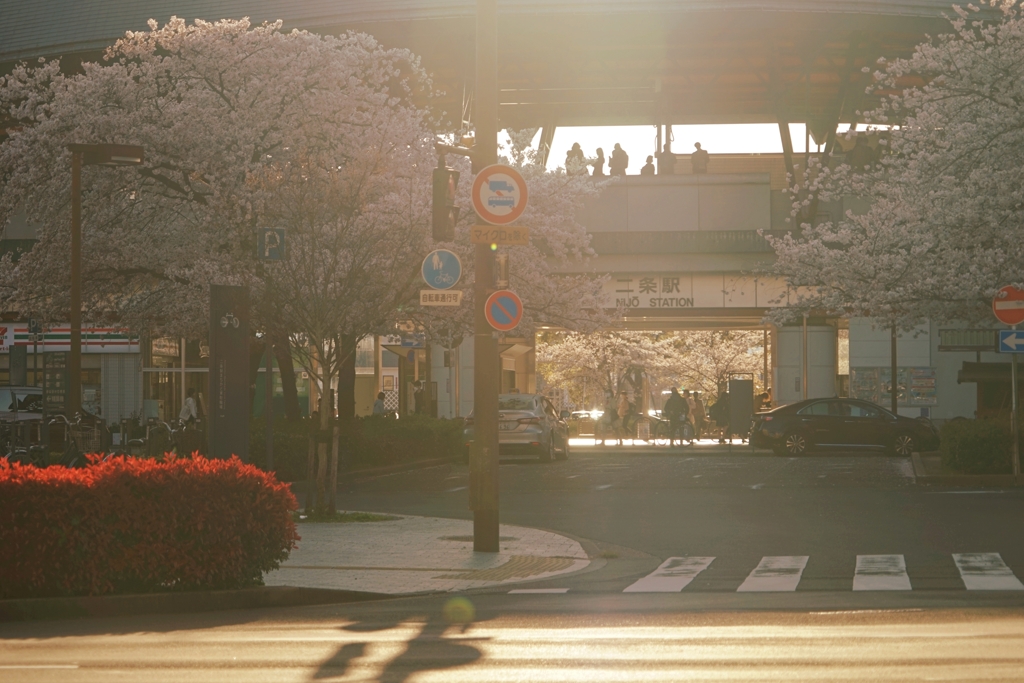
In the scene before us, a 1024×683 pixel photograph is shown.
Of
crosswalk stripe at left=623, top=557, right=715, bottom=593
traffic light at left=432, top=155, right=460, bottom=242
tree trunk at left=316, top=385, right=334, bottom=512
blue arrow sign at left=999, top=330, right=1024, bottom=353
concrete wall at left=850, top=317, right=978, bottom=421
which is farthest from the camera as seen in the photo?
concrete wall at left=850, top=317, right=978, bottom=421

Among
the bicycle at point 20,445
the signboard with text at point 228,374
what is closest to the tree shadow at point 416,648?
the signboard with text at point 228,374

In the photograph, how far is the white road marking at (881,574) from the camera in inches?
434

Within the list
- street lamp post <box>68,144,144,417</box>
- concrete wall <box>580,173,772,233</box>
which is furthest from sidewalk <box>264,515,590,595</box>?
concrete wall <box>580,173,772,233</box>

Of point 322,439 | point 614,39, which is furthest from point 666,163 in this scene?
point 322,439

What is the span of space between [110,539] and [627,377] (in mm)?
68395

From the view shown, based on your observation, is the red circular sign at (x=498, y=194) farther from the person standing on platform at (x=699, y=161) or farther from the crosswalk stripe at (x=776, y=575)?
the person standing on platform at (x=699, y=161)

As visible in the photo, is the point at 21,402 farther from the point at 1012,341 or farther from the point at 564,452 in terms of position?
the point at 1012,341

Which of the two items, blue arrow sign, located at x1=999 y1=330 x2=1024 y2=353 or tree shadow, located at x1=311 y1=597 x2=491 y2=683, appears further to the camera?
blue arrow sign, located at x1=999 y1=330 x2=1024 y2=353

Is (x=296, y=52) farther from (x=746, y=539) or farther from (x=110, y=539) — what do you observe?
(x=110, y=539)

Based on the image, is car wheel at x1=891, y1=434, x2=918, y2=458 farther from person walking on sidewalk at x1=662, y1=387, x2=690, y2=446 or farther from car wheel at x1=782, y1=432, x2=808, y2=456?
person walking on sidewalk at x1=662, y1=387, x2=690, y2=446

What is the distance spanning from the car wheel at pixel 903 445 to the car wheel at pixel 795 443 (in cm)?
214

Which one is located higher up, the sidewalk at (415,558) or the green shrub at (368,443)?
the green shrub at (368,443)

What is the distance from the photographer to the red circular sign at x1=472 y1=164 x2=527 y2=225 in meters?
13.6

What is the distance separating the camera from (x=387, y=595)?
36.0 ft
